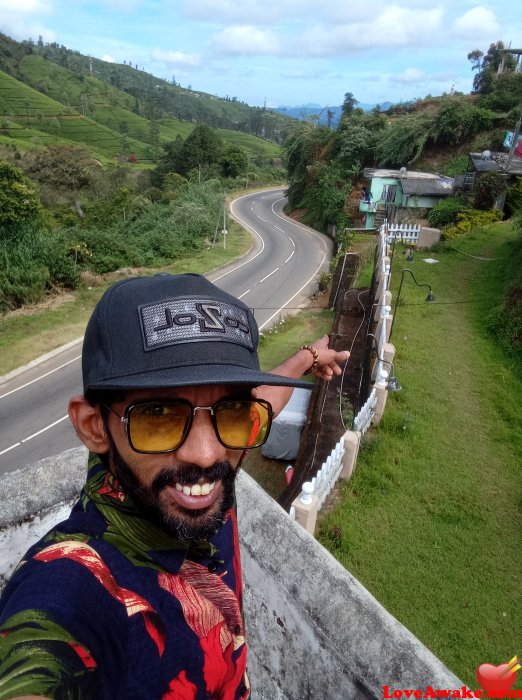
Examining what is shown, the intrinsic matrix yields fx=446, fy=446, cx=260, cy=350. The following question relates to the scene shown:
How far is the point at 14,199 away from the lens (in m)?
21.1

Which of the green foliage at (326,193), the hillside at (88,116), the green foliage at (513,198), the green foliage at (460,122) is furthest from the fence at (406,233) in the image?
the hillside at (88,116)

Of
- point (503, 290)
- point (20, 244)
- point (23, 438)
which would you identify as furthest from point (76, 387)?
point (503, 290)

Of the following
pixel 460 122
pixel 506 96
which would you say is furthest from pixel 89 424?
pixel 506 96

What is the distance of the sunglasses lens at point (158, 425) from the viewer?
1.25 meters

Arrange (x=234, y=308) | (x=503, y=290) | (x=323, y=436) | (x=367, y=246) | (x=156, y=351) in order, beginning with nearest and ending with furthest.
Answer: (x=156, y=351)
(x=234, y=308)
(x=323, y=436)
(x=503, y=290)
(x=367, y=246)

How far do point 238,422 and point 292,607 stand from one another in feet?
3.47

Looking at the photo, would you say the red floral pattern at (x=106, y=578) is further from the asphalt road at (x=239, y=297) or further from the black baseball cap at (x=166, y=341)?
the asphalt road at (x=239, y=297)

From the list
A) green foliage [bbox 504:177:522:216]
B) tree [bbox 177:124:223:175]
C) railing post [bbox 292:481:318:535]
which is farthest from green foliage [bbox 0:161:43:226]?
tree [bbox 177:124:223:175]

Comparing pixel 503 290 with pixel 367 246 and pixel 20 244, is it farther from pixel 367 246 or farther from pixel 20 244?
pixel 20 244

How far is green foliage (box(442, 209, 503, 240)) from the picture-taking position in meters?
19.0

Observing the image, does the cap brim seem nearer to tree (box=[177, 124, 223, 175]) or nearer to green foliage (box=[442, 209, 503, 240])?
green foliage (box=[442, 209, 503, 240])

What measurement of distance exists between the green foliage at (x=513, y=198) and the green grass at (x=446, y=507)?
1176 cm

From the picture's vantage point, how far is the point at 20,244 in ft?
69.6

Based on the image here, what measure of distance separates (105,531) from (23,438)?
566 inches
